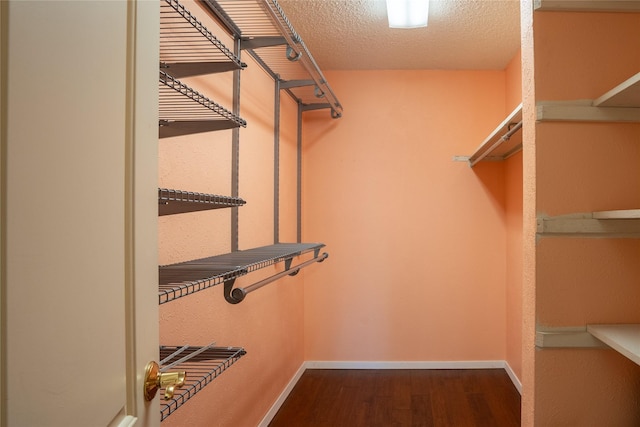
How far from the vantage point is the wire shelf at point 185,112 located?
1180 millimetres

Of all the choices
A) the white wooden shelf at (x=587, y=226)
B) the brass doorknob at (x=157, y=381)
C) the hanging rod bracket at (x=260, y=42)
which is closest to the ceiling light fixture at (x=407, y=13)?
the hanging rod bracket at (x=260, y=42)

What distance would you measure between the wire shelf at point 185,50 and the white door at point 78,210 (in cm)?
64

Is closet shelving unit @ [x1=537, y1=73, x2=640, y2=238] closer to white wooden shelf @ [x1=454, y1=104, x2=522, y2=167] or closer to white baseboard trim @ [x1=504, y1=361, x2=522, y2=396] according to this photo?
white wooden shelf @ [x1=454, y1=104, x2=522, y2=167]

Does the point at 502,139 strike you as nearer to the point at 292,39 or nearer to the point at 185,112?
the point at 292,39

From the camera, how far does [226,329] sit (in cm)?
220

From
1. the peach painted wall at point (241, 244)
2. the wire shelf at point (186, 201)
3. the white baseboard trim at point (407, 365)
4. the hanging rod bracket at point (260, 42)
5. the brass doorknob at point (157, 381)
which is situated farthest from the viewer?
the white baseboard trim at point (407, 365)

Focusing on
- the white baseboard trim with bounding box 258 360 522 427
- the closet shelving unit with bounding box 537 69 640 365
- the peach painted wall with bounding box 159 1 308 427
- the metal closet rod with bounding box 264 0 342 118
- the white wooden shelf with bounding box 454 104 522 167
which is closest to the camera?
the closet shelving unit with bounding box 537 69 640 365

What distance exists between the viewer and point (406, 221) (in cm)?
381

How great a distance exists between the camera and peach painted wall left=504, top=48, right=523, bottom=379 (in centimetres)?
333

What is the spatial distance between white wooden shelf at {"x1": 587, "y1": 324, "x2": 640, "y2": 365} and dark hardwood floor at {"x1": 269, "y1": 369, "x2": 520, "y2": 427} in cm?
137

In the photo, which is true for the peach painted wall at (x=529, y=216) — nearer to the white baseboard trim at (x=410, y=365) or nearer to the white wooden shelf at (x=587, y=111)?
the white wooden shelf at (x=587, y=111)

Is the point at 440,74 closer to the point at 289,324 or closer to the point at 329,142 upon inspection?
the point at 329,142

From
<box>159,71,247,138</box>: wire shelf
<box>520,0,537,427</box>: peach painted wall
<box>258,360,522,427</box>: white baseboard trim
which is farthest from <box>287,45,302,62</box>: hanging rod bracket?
<box>258,360,522,427</box>: white baseboard trim

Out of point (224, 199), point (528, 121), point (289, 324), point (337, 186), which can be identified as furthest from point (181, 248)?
point (337, 186)
